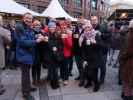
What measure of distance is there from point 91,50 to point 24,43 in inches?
69.1

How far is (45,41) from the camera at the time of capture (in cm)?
657

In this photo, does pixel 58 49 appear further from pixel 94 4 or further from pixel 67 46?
pixel 94 4

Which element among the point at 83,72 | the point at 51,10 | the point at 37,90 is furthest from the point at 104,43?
the point at 51,10

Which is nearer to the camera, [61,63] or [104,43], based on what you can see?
[104,43]

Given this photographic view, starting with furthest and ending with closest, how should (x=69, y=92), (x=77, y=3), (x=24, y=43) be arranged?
(x=77, y=3)
(x=69, y=92)
(x=24, y=43)

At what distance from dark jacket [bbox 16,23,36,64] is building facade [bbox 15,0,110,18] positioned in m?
23.7

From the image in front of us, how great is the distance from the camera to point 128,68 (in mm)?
5305

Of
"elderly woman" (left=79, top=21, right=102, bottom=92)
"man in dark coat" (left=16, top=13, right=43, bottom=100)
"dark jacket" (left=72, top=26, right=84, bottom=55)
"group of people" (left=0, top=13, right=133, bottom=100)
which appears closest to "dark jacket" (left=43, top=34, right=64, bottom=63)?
"group of people" (left=0, top=13, right=133, bottom=100)

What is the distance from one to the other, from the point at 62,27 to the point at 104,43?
4.07ft

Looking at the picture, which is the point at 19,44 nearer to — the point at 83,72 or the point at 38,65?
the point at 38,65

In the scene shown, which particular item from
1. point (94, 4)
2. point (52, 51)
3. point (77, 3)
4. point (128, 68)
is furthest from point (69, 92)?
point (94, 4)

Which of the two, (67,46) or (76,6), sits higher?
(76,6)

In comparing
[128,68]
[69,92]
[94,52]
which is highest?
[94,52]

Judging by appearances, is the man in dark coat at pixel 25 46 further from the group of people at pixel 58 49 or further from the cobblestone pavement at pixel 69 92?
the cobblestone pavement at pixel 69 92
